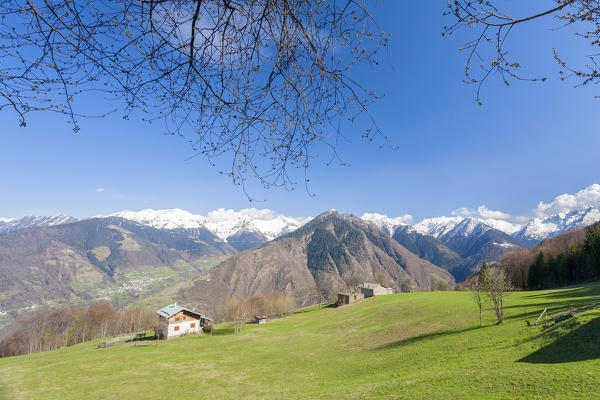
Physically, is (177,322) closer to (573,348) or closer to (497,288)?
(497,288)

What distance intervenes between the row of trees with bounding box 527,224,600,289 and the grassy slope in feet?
181

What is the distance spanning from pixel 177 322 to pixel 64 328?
43.9 m

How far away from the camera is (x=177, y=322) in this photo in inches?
1703

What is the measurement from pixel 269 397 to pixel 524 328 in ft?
60.7

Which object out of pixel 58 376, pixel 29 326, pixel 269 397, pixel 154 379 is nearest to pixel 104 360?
pixel 58 376

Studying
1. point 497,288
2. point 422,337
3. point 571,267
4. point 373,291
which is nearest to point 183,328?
point 422,337

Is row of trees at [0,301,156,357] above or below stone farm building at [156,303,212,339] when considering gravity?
below

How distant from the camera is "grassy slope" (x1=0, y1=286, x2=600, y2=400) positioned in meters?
10.2

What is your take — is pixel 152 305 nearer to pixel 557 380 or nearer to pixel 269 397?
pixel 269 397

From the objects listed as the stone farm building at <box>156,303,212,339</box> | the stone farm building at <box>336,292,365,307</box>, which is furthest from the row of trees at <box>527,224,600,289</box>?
the stone farm building at <box>156,303,212,339</box>

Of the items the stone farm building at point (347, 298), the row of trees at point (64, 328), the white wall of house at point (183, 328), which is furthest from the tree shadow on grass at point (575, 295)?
the row of trees at point (64, 328)

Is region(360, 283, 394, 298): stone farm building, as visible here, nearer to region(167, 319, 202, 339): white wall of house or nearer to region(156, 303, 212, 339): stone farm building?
region(156, 303, 212, 339): stone farm building

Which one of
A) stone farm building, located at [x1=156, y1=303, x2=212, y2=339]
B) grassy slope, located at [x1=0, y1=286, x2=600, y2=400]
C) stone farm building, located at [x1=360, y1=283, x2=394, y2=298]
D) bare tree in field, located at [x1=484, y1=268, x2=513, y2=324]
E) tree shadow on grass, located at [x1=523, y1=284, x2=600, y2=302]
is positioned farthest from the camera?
stone farm building, located at [x1=360, y1=283, x2=394, y2=298]

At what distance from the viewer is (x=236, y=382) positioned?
17906 mm
